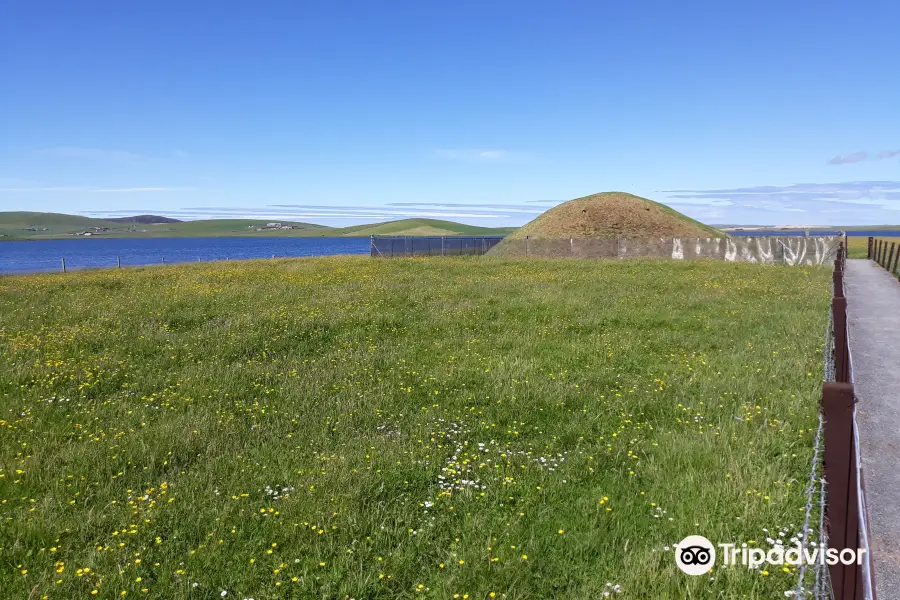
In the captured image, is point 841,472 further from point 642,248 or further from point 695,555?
point 642,248

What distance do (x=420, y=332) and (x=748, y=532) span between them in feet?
33.6

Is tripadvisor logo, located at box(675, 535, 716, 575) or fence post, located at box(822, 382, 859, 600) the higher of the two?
fence post, located at box(822, 382, 859, 600)

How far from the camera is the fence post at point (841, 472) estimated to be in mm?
3357

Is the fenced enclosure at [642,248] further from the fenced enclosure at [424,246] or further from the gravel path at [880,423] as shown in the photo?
the gravel path at [880,423]

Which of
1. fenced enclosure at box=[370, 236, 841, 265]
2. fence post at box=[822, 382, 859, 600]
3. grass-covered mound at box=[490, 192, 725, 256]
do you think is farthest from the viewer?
grass-covered mound at box=[490, 192, 725, 256]

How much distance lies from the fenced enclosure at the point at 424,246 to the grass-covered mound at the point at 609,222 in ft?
9.46

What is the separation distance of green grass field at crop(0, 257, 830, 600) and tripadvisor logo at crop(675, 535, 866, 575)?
12 centimetres

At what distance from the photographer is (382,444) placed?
734 cm

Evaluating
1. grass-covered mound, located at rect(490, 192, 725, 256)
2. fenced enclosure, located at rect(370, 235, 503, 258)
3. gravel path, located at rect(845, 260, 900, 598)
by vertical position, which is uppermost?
grass-covered mound, located at rect(490, 192, 725, 256)

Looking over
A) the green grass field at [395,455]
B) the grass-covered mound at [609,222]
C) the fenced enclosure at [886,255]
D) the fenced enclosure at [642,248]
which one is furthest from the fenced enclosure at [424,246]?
the green grass field at [395,455]

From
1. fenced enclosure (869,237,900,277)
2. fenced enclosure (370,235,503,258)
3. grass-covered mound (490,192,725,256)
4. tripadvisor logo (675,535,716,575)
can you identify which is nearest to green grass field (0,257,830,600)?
tripadvisor logo (675,535,716,575)

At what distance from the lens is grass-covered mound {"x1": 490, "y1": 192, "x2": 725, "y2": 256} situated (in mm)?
60906

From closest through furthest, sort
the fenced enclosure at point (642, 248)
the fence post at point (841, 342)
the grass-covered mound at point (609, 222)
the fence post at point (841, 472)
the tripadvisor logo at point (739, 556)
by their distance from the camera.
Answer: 1. the fence post at point (841, 472)
2. the tripadvisor logo at point (739, 556)
3. the fence post at point (841, 342)
4. the fenced enclosure at point (642, 248)
5. the grass-covered mound at point (609, 222)

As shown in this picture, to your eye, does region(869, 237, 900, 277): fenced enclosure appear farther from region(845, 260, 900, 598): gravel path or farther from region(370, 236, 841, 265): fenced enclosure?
region(845, 260, 900, 598): gravel path
